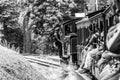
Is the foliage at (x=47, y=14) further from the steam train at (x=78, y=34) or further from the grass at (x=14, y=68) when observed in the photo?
the grass at (x=14, y=68)

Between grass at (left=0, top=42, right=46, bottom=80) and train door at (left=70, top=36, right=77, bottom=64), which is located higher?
grass at (left=0, top=42, right=46, bottom=80)

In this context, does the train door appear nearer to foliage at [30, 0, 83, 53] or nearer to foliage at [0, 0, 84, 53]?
foliage at [0, 0, 84, 53]

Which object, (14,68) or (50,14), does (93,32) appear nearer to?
(14,68)

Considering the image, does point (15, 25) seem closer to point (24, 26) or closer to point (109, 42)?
point (24, 26)

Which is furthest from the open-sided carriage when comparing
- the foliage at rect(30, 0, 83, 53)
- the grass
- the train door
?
the foliage at rect(30, 0, 83, 53)

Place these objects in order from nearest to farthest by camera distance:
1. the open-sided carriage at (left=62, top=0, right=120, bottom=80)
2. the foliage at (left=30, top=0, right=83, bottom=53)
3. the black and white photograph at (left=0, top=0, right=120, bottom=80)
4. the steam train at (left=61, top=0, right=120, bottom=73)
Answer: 1. the open-sided carriage at (left=62, top=0, right=120, bottom=80)
2. the black and white photograph at (left=0, top=0, right=120, bottom=80)
3. the steam train at (left=61, top=0, right=120, bottom=73)
4. the foliage at (left=30, top=0, right=83, bottom=53)

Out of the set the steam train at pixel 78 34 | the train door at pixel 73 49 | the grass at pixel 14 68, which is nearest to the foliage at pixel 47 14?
the steam train at pixel 78 34

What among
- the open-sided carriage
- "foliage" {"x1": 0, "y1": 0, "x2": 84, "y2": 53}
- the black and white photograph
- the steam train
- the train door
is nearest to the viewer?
the open-sided carriage

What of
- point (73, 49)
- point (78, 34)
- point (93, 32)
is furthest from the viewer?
point (73, 49)

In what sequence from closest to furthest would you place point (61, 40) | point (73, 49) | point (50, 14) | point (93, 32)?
point (93, 32), point (73, 49), point (61, 40), point (50, 14)

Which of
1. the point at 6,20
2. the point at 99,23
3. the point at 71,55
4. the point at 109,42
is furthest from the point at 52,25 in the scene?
the point at 109,42

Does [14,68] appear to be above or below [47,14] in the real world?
above

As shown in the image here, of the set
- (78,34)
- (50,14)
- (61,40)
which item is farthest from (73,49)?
(50,14)

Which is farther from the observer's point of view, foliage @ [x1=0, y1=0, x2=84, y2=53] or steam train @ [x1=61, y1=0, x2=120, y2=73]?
foliage @ [x1=0, y1=0, x2=84, y2=53]
